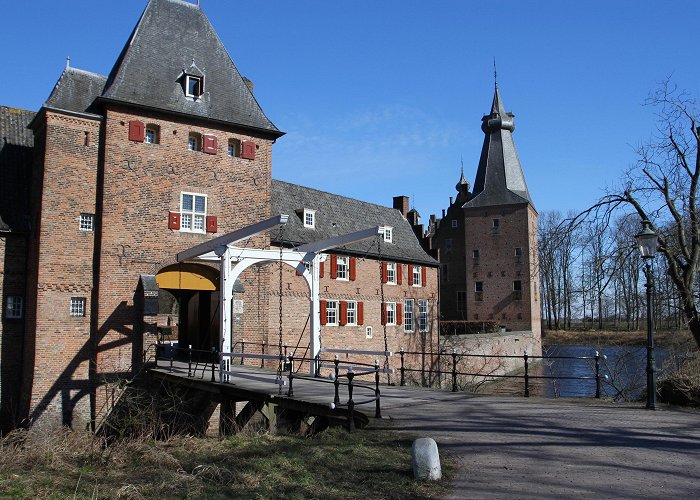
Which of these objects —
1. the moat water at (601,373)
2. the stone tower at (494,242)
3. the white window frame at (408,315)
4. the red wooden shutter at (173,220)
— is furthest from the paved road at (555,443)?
the stone tower at (494,242)

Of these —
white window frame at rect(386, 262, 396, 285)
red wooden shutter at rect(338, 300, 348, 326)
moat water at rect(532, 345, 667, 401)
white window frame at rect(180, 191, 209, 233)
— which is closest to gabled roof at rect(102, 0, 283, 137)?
white window frame at rect(180, 191, 209, 233)

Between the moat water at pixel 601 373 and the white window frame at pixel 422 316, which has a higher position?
the white window frame at pixel 422 316

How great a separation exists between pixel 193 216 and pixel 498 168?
1331 inches

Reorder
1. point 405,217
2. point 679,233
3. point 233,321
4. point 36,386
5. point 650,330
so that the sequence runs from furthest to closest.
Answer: point 405,217, point 233,321, point 36,386, point 679,233, point 650,330

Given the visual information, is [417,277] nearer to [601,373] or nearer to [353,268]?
[353,268]

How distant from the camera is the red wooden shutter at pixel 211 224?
62.8 ft

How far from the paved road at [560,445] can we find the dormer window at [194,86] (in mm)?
12898

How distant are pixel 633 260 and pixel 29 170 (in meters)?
18.0

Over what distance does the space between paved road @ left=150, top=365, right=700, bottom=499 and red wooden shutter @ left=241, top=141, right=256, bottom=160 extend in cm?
1051

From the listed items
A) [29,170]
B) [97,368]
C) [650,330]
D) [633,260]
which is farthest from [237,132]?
[650,330]

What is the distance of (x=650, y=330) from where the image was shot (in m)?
10.5

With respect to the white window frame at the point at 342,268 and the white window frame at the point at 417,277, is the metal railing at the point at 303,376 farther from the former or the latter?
the white window frame at the point at 417,277

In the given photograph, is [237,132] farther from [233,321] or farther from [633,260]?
[633,260]

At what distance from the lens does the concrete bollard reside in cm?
615
